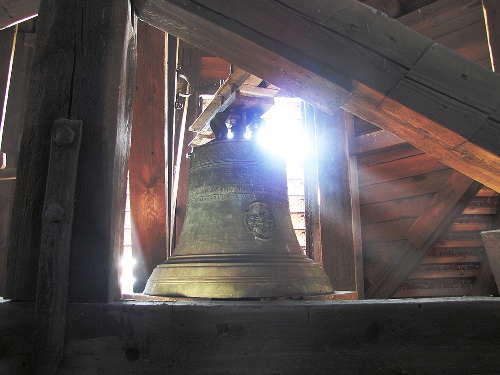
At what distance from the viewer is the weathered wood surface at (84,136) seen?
1002mm

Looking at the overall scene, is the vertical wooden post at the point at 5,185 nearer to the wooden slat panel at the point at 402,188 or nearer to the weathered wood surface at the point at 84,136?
the weathered wood surface at the point at 84,136

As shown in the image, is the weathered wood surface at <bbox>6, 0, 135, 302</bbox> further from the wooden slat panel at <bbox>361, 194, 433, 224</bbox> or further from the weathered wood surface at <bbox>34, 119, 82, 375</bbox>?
the wooden slat panel at <bbox>361, 194, 433, 224</bbox>

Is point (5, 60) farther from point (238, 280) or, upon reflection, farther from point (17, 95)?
point (238, 280)

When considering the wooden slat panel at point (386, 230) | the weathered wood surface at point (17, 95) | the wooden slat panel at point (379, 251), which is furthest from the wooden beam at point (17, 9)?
the wooden slat panel at point (379, 251)

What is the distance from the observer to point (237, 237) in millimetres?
1620

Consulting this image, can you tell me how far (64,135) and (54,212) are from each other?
18 cm

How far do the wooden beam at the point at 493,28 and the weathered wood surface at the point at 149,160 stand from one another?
204 centimetres

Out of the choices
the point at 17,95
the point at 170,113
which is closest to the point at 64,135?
the point at 170,113

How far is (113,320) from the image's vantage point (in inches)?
37.9

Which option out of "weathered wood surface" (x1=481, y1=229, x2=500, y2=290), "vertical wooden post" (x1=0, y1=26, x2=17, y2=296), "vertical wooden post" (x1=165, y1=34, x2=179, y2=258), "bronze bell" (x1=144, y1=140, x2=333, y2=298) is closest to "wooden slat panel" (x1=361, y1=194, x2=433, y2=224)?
"vertical wooden post" (x1=165, y1=34, x2=179, y2=258)

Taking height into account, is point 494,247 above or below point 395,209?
below

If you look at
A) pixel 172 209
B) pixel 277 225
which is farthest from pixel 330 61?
pixel 172 209

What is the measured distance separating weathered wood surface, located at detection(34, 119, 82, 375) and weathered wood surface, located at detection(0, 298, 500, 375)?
0.03 m

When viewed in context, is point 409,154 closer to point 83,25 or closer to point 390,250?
point 390,250
